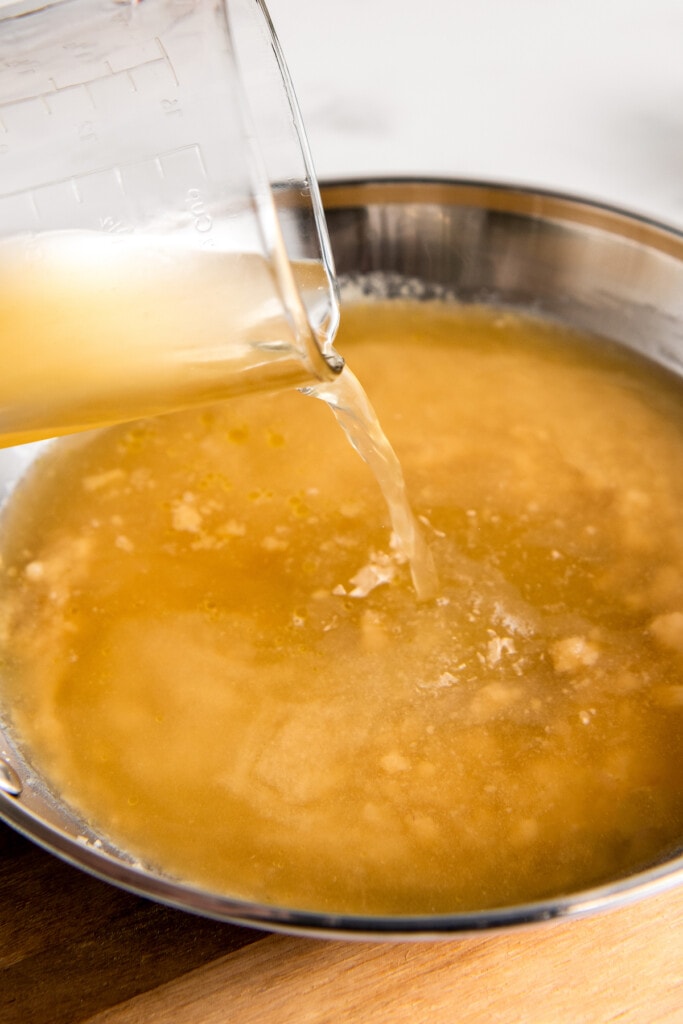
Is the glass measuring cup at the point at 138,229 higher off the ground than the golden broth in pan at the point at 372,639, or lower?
higher

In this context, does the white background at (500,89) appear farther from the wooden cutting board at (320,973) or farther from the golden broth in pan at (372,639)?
the wooden cutting board at (320,973)

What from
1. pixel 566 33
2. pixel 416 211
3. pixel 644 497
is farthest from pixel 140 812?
pixel 566 33

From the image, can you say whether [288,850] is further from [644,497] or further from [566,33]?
[566,33]

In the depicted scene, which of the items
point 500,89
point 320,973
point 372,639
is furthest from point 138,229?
point 500,89

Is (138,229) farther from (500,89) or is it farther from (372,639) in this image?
(500,89)

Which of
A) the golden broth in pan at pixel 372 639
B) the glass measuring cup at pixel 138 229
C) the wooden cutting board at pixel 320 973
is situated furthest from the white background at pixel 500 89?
the wooden cutting board at pixel 320 973

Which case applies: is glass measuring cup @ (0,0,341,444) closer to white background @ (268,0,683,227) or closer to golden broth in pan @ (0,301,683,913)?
golden broth in pan @ (0,301,683,913)
